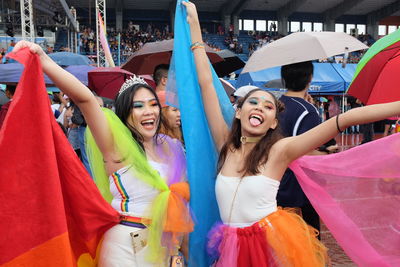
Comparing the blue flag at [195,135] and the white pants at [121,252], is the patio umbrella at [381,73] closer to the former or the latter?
the blue flag at [195,135]

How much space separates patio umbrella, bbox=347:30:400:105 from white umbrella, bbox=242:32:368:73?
0.30 m

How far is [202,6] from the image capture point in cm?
3894

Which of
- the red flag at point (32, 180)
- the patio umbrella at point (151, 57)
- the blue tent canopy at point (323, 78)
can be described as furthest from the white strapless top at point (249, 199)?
the blue tent canopy at point (323, 78)

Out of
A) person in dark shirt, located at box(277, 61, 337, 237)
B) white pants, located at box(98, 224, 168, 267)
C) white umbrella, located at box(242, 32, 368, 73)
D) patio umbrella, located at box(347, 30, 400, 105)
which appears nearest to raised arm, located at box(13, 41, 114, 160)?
white pants, located at box(98, 224, 168, 267)

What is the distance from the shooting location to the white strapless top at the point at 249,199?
8.38ft

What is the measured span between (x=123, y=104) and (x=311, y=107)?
1338mm

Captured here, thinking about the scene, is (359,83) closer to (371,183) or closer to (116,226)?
(371,183)

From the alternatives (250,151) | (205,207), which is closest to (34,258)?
(205,207)

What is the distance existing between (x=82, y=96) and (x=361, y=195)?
1654 mm

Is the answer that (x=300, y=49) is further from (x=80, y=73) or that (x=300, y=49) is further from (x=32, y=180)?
(x=80, y=73)

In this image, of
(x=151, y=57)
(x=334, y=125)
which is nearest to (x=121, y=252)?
(x=334, y=125)

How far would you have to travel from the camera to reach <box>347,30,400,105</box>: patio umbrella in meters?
3.36

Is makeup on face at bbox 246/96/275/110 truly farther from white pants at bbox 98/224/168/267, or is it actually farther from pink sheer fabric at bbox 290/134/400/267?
white pants at bbox 98/224/168/267

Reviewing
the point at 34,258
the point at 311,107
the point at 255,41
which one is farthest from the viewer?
the point at 255,41
